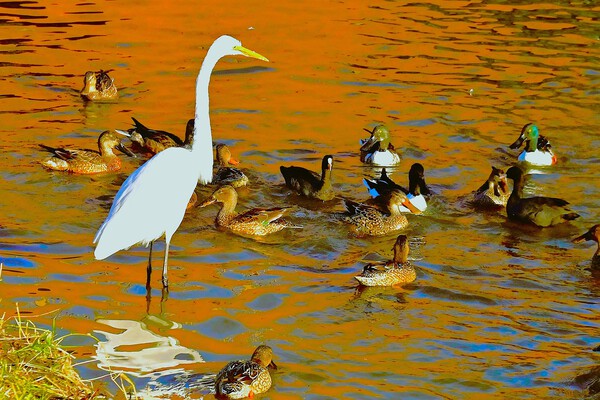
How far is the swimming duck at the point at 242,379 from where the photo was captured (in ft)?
26.5

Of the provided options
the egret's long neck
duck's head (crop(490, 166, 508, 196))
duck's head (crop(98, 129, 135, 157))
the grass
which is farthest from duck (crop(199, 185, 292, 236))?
the grass

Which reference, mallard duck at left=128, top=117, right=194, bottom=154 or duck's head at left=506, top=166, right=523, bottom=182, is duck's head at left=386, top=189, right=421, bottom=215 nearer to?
duck's head at left=506, top=166, right=523, bottom=182

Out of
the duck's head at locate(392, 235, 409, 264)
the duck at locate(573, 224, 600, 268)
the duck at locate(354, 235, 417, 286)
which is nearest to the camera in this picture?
the duck at locate(354, 235, 417, 286)

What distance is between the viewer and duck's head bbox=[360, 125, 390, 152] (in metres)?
14.9

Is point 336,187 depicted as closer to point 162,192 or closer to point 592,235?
point 592,235

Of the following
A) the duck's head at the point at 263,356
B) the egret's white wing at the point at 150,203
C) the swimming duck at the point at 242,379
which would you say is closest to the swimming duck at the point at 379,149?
the egret's white wing at the point at 150,203

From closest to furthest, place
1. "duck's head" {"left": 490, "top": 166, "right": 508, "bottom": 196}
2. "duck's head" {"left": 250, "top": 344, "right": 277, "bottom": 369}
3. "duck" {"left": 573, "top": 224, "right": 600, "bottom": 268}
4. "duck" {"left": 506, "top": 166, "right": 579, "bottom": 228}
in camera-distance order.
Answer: "duck's head" {"left": 250, "top": 344, "right": 277, "bottom": 369} → "duck" {"left": 573, "top": 224, "right": 600, "bottom": 268} → "duck" {"left": 506, "top": 166, "right": 579, "bottom": 228} → "duck's head" {"left": 490, "top": 166, "right": 508, "bottom": 196}

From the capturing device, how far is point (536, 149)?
15.1 metres

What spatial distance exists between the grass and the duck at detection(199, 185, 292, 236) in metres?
5.47

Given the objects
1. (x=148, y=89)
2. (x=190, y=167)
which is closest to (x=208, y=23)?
(x=148, y=89)

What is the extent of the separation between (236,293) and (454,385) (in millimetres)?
2722

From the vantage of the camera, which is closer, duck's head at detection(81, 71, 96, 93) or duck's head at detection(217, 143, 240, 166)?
duck's head at detection(217, 143, 240, 166)

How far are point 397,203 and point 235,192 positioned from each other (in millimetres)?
1924

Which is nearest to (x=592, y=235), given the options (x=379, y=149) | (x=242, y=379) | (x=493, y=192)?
(x=493, y=192)
